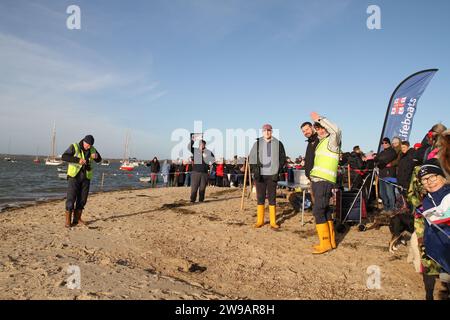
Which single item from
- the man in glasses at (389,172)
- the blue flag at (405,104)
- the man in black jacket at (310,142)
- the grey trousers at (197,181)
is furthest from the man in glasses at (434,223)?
the blue flag at (405,104)

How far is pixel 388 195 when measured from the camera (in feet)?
25.5

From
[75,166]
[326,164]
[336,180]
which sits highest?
[326,164]

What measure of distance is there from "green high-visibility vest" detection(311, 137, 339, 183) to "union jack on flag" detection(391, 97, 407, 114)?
769 cm

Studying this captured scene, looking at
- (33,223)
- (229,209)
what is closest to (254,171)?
(229,209)

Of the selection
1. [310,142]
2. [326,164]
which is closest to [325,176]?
[326,164]

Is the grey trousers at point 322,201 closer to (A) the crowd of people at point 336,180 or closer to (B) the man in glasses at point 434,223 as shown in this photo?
(A) the crowd of people at point 336,180

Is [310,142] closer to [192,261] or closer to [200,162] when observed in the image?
[192,261]

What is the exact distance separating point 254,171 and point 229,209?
2714 mm

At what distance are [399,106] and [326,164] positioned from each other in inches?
314

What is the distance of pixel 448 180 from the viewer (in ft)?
9.39

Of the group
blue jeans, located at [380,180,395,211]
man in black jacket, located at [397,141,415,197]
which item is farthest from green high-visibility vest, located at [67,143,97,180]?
blue jeans, located at [380,180,395,211]

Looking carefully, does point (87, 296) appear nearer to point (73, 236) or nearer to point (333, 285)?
point (333, 285)

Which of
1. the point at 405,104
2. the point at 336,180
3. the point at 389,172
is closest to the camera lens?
the point at 336,180

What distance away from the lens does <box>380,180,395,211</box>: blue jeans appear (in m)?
7.70
